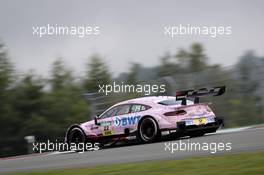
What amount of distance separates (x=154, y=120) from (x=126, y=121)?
28.5 inches

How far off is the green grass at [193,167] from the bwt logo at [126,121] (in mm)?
3812

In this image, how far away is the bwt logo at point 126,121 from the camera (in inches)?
541

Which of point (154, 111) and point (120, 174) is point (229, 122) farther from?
point (120, 174)

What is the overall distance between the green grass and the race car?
11.6 feet

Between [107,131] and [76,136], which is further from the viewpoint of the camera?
[76,136]

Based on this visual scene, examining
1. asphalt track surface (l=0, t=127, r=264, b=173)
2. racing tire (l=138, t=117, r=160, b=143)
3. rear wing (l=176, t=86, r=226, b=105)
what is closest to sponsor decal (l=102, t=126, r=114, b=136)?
racing tire (l=138, t=117, r=160, b=143)

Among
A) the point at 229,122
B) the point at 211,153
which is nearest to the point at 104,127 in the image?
the point at 229,122

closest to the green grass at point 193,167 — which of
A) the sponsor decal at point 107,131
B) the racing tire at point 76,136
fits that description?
the sponsor decal at point 107,131

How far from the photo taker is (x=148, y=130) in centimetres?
1366

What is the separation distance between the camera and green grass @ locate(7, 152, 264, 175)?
26.0ft

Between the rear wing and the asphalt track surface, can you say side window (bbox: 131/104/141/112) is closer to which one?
the asphalt track surface

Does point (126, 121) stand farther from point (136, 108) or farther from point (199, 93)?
point (199, 93)

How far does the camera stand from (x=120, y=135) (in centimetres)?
1406

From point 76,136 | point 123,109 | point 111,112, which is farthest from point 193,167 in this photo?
point 76,136
